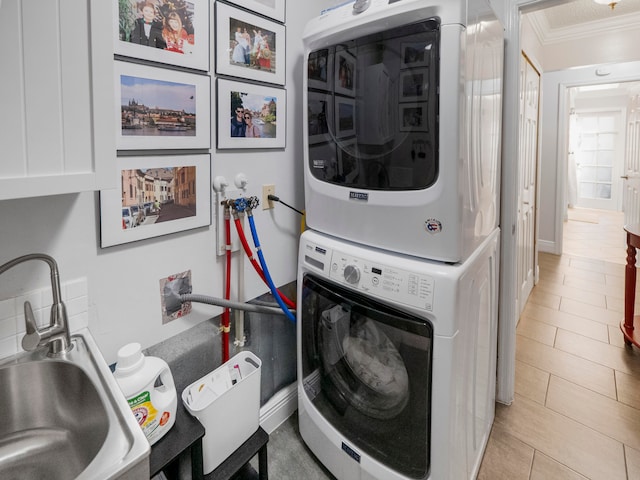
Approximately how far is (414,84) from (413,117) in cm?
9

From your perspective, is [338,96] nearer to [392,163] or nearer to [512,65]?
[392,163]

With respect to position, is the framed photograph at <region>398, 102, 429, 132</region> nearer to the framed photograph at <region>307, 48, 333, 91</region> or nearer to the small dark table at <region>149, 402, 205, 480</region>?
the framed photograph at <region>307, 48, 333, 91</region>

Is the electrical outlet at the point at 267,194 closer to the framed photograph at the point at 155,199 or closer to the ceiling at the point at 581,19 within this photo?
the framed photograph at the point at 155,199

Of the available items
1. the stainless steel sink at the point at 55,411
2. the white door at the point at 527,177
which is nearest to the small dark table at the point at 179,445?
the stainless steel sink at the point at 55,411

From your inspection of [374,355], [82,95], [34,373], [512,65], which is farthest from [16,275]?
[512,65]

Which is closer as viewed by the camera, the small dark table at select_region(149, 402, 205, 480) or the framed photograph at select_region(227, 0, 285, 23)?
the small dark table at select_region(149, 402, 205, 480)

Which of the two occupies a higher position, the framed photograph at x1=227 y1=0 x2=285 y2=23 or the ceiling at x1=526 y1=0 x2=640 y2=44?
the ceiling at x1=526 y1=0 x2=640 y2=44

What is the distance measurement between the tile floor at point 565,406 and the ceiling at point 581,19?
2.63 meters

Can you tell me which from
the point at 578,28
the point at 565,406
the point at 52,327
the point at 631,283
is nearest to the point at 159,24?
the point at 52,327

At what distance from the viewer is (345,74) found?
4.48 feet

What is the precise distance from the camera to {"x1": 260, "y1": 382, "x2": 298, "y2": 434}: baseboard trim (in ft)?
6.11

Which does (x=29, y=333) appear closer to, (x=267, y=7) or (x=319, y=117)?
(x=319, y=117)

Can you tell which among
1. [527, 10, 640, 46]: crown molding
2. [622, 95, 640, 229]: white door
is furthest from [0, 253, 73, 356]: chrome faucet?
[622, 95, 640, 229]: white door

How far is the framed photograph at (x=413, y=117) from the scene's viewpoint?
3.80 feet
